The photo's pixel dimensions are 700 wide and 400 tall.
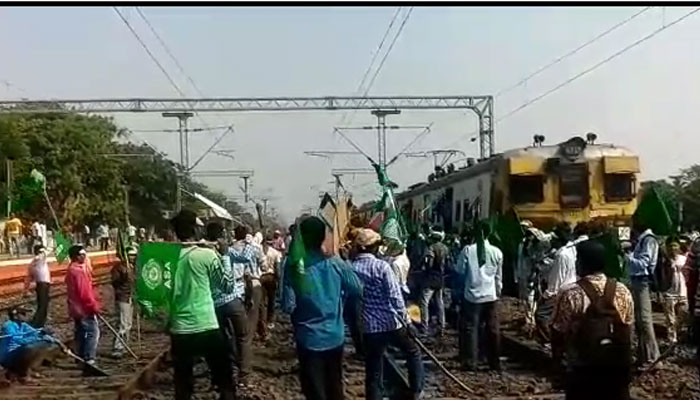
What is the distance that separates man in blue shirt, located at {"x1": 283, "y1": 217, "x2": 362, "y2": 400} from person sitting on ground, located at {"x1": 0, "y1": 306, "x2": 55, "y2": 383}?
5.53m

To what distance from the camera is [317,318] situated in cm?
850

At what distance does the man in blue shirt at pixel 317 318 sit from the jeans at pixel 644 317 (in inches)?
215

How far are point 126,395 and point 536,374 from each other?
475cm

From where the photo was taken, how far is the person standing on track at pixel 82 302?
14516 millimetres

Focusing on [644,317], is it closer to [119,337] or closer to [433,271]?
[433,271]

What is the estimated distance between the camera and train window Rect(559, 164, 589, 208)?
970 inches

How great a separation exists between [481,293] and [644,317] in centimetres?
178

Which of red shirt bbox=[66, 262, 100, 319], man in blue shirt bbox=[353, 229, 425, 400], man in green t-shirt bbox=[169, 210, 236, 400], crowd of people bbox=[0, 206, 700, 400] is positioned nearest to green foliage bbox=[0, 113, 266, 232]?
crowd of people bbox=[0, 206, 700, 400]

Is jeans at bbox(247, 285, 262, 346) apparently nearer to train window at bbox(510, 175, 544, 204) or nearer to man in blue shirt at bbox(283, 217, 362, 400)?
man in blue shirt at bbox(283, 217, 362, 400)

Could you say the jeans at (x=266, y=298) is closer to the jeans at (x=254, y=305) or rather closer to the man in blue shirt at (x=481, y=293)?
the jeans at (x=254, y=305)

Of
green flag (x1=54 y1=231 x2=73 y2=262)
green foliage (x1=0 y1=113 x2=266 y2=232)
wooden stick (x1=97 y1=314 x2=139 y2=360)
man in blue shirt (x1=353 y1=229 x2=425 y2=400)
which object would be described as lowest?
wooden stick (x1=97 y1=314 x2=139 y2=360)

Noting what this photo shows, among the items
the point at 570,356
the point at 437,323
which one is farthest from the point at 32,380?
the point at 570,356

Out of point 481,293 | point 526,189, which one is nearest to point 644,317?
point 481,293

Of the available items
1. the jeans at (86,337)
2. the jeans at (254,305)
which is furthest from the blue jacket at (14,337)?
the jeans at (254,305)
